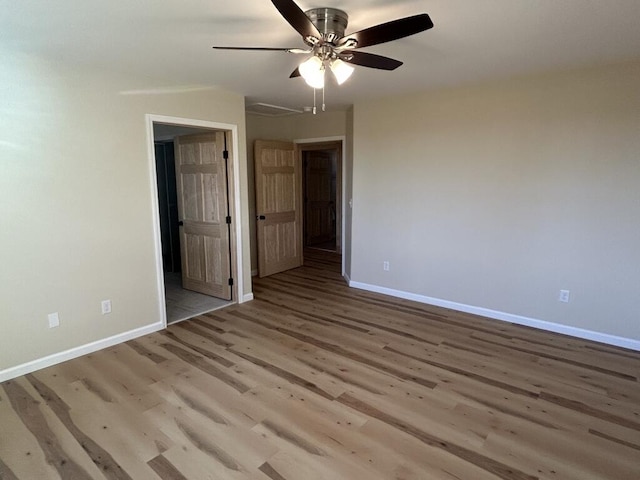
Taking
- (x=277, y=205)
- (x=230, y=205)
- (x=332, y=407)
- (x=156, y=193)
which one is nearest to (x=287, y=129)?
(x=277, y=205)

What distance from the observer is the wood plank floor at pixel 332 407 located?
1978 millimetres

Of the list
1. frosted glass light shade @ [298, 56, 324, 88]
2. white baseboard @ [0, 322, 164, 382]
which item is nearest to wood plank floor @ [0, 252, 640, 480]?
white baseboard @ [0, 322, 164, 382]

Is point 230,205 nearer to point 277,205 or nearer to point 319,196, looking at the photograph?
point 277,205

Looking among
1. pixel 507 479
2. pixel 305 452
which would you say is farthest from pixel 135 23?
pixel 507 479

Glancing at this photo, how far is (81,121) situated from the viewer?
301 centimetres

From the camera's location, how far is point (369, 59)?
2254 millimetres

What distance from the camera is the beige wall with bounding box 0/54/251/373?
2729 millimetres

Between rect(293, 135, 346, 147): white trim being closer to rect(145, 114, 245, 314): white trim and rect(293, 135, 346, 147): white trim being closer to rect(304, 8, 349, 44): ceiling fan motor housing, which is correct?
rect(145, 114, 245, 314): white trim

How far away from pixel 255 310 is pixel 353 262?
156cm

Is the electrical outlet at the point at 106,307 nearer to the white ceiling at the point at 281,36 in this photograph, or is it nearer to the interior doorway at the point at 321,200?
the white ceiling at the point at 281,36

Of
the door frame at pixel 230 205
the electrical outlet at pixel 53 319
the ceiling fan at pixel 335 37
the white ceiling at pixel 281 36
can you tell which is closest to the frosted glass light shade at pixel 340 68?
the ceiling fan at pixel 335 37

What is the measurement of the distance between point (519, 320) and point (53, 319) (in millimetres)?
4351

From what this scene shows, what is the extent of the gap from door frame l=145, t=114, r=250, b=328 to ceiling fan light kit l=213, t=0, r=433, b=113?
1.67 m

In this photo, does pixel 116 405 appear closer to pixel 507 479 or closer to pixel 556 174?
pixel 507 479
